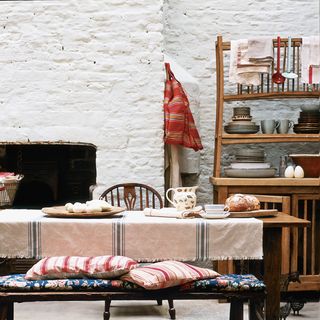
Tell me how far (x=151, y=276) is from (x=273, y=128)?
8.99 feet

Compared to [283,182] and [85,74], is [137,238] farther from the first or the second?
[85,74]

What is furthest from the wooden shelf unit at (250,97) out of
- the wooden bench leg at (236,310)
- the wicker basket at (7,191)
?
the wooden bench leg at (236,310)

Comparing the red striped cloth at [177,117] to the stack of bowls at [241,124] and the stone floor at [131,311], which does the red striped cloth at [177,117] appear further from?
the stone floor at [131,311]

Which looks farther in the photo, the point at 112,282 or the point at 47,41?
the point at 47,41

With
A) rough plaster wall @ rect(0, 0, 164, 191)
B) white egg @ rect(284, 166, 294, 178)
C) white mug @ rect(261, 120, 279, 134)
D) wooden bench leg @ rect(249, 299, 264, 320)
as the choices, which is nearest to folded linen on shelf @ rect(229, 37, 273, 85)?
white mug @ rect(261, 120, 279, 134)

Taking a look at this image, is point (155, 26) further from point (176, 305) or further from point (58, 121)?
point (176, 305)

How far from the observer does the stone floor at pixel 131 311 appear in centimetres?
432

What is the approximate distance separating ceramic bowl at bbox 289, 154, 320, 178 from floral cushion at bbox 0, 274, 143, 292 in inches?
105

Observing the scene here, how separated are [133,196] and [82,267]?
204 centimetres

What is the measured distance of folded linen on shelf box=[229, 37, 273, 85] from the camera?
487 cm

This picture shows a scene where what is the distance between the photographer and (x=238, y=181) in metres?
4.87

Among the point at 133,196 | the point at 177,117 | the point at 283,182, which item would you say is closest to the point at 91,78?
the point at 177,117

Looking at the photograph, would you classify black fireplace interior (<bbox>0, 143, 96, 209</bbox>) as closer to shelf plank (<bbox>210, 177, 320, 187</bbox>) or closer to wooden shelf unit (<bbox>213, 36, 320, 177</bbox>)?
wooden shelf unit (<bbox>213, 36, 320, 177</bbox>)

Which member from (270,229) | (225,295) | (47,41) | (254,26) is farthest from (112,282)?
(254,26)
